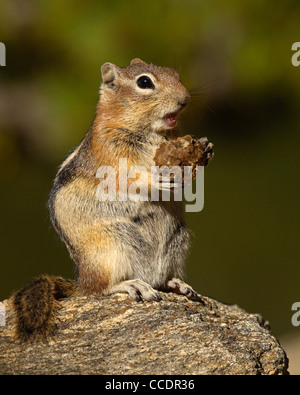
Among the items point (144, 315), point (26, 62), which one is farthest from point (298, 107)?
point (144, 315)

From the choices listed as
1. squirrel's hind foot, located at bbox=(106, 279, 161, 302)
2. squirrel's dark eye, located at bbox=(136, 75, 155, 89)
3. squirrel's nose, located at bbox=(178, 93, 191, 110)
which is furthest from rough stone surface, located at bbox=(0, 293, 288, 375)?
squirrel's dark eye, located at bbox=(136, 75, 155, 89)

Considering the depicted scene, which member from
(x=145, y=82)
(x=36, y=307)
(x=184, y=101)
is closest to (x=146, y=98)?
(x=145, y=82)

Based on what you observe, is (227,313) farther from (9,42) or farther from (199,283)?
(9,42)

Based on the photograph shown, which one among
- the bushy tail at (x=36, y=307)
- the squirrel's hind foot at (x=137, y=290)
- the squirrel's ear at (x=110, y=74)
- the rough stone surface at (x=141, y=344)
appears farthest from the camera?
the squirrel's ear at (x=110, y=74)

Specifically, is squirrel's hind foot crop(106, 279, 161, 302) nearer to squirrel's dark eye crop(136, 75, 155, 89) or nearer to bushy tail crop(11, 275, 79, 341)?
bushy tail crop(11, 275, 79, 341)

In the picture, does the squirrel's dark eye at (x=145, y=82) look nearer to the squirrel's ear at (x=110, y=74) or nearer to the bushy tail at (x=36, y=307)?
the squirrel's ear at (x=110, y=74)

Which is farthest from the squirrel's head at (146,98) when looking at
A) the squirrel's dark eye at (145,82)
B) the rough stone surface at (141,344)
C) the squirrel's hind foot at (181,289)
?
the rough stone surface at (141,344)
